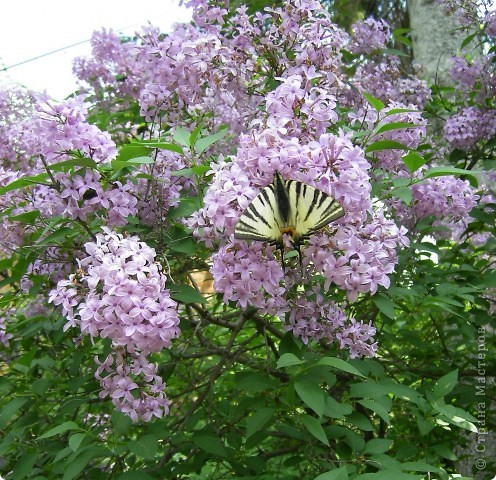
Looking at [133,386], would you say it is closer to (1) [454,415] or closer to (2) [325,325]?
(2) [325,325]

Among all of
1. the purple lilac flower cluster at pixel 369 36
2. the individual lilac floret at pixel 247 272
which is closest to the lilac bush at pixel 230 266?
the individual lilac floret at pixel 247 272

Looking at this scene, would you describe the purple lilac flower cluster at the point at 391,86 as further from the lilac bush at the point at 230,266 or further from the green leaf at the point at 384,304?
the green leaf at the point at 384,304

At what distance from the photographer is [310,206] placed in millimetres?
1515

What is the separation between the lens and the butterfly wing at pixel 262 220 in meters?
1.48

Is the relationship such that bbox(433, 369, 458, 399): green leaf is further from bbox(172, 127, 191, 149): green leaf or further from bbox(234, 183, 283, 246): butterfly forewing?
bbox(172, 127, 191, 149): green leaf

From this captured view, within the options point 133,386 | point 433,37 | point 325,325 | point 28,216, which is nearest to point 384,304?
point 325,325

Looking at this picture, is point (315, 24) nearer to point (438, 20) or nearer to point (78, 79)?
point (78, 79)

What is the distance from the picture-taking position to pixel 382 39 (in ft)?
12.0

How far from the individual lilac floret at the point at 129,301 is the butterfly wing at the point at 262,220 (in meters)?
0.27

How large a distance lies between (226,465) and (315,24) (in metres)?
1.62

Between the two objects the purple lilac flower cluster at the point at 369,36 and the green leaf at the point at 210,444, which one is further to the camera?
the purple lilac flower cluster at the point at 369,36

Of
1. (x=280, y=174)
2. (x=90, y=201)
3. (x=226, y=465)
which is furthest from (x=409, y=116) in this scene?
(x=226, y=465)

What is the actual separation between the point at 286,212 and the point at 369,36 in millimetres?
2492

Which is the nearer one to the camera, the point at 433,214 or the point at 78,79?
the point at 433,214
